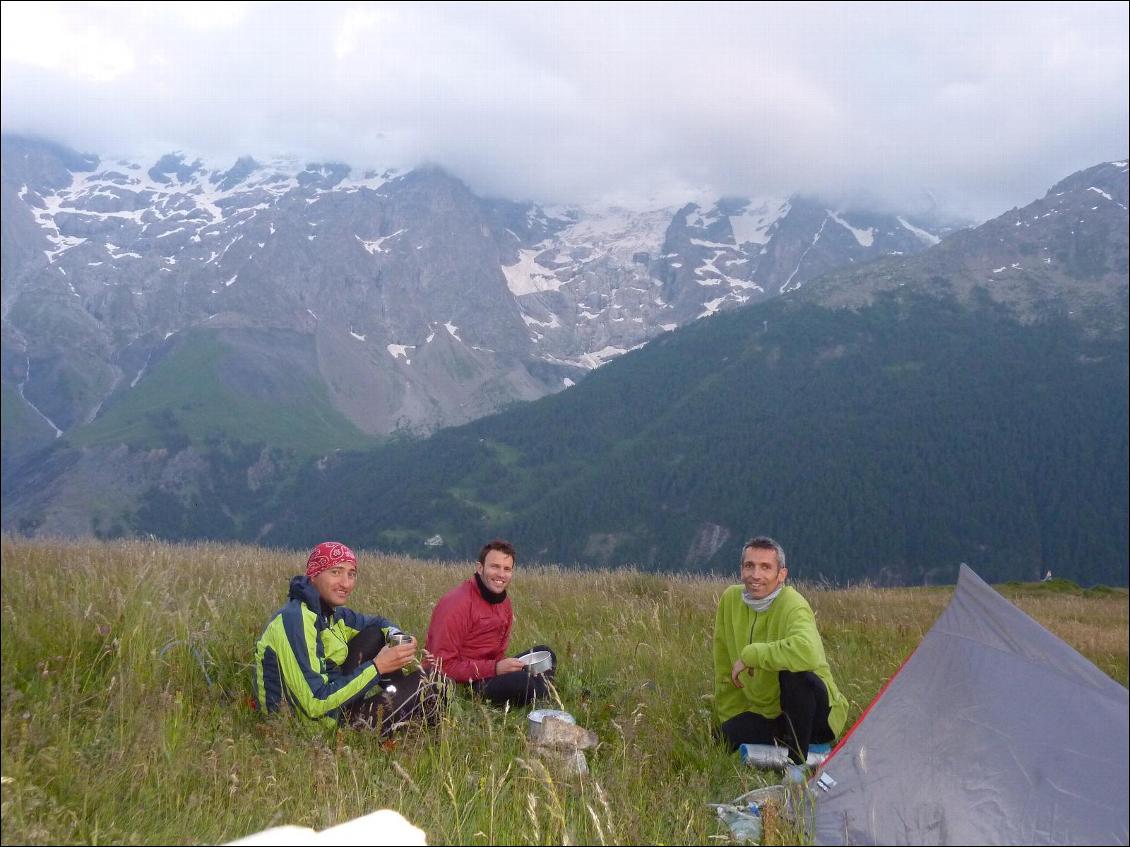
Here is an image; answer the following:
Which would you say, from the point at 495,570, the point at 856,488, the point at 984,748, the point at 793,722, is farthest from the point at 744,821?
the point at 856,488

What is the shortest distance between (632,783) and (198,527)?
21561 centimetres

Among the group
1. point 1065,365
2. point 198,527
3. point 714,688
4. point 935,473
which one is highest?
point 1065,365

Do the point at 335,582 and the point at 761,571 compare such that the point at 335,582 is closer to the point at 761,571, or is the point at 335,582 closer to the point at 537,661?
the point at 537,661

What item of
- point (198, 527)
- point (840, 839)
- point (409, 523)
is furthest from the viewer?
point (198, 527)

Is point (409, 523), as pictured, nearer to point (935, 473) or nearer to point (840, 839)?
point (935, 473)

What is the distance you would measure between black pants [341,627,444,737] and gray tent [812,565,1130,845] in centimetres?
232

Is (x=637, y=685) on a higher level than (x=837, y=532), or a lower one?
higher

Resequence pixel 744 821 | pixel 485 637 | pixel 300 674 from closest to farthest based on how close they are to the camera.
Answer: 1. pixel 744 821
2. pixel 300 674
3. pixel 485 637

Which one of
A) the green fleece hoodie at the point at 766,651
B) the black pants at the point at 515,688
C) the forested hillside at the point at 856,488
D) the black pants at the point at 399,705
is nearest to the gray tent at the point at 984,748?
the green fleece hoodie at the point at 766,651

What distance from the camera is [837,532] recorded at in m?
146

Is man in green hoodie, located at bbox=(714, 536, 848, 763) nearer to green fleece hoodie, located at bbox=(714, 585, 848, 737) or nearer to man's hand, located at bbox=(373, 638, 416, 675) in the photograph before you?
green fleece hoodie, located at bbox=(714, 585, 848, 737)

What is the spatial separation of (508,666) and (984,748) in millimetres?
3285

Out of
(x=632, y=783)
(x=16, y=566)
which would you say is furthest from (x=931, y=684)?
(x=16, y=566)

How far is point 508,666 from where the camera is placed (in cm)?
602
